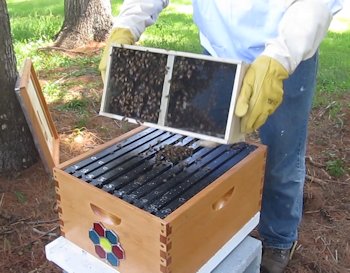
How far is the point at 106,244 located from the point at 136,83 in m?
0.63

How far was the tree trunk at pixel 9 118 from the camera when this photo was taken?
2.78 m

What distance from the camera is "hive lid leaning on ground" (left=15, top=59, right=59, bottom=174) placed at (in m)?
2.65

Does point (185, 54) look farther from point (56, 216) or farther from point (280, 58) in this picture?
point (56, 216)

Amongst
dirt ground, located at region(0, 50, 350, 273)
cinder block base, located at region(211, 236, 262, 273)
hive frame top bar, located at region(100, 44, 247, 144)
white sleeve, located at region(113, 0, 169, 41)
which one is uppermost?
white sleeve, located at region(113, 0, 169, 41)

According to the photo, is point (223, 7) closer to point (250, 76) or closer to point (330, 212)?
point (250, 76)

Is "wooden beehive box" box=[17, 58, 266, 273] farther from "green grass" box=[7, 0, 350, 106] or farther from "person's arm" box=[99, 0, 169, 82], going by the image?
"green grass" box=[7, 0, 350, 106]

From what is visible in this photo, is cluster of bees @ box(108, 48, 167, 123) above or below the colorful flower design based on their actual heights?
above

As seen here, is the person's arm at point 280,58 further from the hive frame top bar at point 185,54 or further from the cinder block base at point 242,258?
the cinder block base at point 242,258

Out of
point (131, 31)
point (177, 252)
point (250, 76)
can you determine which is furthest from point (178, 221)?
point (131, 31)

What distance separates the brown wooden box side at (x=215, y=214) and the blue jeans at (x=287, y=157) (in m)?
0.23

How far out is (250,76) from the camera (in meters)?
1.57

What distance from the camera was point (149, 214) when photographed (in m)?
1.44

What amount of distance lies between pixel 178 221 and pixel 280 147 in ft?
2.73

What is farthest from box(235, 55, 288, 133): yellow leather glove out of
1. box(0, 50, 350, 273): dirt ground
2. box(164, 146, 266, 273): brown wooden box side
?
box(0, 50, 350, 273): dirt ground
